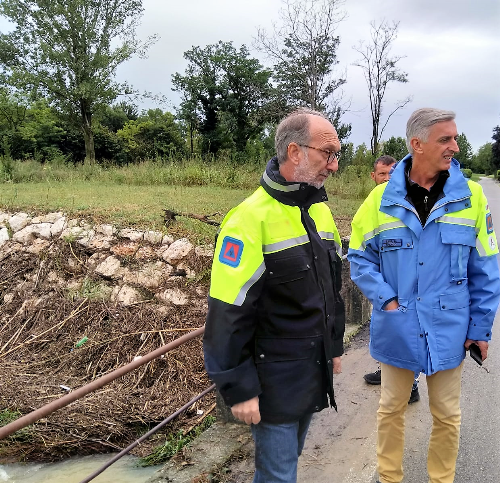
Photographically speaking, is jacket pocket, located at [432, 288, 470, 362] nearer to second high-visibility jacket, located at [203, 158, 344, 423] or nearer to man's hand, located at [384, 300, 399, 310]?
man's hand, located at [384, 300, 399, 310]

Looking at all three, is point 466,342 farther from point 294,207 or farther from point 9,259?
point 9,259

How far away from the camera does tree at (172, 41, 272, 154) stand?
1264 inches

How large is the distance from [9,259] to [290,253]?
26.3 ft

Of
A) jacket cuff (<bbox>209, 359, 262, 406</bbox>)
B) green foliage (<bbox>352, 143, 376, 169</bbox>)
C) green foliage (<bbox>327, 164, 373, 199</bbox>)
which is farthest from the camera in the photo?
green foliage (<bbox>352, 143, 376, 169</bbox>)

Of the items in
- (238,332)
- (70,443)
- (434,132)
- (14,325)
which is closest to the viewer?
(238,332)

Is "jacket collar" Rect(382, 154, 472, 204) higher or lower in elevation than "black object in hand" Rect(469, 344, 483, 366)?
higher

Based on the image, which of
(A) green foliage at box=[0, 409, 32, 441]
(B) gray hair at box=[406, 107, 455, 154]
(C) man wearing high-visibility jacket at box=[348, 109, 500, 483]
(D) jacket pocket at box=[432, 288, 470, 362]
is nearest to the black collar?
(C) man wearing high-visibility jacket at box=[348, 109, 500, 483]

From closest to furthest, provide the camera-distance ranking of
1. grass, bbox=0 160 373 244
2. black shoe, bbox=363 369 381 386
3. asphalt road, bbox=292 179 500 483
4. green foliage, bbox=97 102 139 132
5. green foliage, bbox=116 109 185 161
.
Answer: asphalt road, bbox=292 179 500 483 < black shoe, bbox=363 369 381 386 < grass, bbox=0 160 373 244 < green foliage, bbox=116 109 185 161 < green foliage, bbox=97 102 139 132

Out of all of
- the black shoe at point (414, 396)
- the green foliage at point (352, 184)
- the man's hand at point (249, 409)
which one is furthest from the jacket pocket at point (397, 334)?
the green foliage at point (352, 184)

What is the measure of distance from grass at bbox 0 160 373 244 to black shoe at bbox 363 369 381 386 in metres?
4.22

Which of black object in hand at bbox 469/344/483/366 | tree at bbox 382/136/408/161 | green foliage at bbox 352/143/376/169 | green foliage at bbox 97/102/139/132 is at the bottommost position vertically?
black object in hand at bbox 469/344/483/366

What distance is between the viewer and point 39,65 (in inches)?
1019

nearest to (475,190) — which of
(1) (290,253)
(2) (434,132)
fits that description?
(2) (434,132)

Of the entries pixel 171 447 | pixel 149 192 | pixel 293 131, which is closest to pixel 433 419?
pixel 293 131
